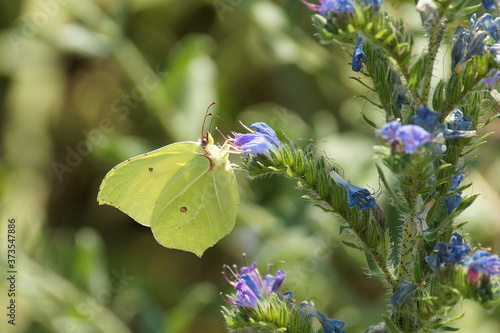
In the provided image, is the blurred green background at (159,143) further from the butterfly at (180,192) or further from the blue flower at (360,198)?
the blue flower at (360,198)

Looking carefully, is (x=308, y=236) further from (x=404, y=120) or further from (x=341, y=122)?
(x=404, y=120)

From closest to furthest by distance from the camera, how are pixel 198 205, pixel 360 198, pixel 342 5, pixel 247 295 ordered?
pixel 342 5 → pixel 360 198 → pixel 247 295 → pixel 198 205

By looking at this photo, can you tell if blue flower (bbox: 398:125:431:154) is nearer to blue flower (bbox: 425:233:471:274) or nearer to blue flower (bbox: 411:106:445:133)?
blue flower (bbox: 411:106:445:133)

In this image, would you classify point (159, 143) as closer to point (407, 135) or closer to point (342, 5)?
point (342, 5)

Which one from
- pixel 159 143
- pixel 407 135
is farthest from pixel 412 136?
pixel 159 143

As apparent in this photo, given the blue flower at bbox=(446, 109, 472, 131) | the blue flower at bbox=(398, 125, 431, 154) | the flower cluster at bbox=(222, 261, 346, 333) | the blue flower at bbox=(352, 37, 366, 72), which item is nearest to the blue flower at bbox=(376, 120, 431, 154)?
the blue flower at bbox=(398, 125, 431, 154)

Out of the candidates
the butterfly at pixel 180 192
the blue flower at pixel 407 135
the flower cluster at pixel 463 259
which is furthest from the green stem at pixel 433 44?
the butterfly at pixel 180 192

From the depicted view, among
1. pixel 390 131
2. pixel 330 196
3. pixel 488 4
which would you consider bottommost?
pixel 330 196
